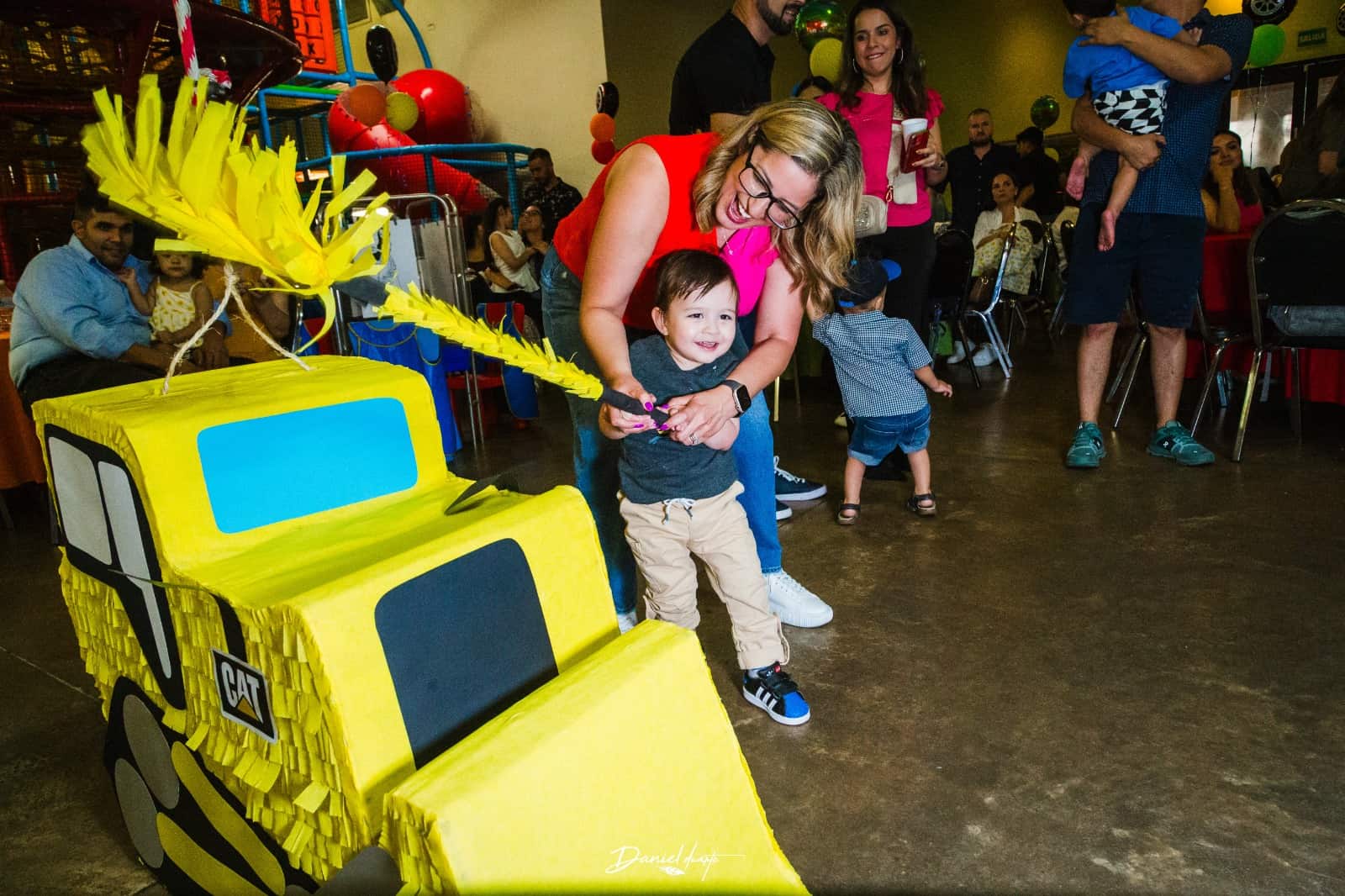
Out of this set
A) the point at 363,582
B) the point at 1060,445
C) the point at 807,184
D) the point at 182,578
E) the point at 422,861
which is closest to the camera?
the point at 422,861

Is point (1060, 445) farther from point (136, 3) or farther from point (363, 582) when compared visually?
point (136, 3)

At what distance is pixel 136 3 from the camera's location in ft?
11.6

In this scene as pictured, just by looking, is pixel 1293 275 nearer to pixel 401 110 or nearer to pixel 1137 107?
pixel 1137 107

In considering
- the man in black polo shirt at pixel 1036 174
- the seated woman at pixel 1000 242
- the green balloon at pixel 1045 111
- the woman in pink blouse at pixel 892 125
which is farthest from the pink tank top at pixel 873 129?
the green balloon at pixel 1045 111

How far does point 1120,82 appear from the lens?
257cm

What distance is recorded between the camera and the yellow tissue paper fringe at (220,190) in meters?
0.81

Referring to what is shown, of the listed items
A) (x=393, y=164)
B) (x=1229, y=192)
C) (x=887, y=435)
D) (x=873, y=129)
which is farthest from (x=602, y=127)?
(x=887, y=435)

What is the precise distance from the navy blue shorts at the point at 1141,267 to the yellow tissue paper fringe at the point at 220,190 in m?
2.54

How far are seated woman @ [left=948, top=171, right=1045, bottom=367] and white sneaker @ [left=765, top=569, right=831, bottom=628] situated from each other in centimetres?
371

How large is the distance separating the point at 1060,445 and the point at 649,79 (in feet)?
19.5

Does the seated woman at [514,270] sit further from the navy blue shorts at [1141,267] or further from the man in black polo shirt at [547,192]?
the navy blue shorts at [1141,267]

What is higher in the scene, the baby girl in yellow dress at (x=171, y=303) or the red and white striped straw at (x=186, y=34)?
the red and white striped straw at (x=186, y=34)

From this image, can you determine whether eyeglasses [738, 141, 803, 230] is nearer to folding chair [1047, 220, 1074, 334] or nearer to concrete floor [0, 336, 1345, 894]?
concrete floor [0, 336, 1345, 894]

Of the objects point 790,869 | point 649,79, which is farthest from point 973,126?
point 790,869
